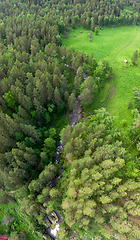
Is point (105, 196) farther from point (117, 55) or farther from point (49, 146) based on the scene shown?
point (117, 55)

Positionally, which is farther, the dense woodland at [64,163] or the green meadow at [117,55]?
the green meadow at [117,55]

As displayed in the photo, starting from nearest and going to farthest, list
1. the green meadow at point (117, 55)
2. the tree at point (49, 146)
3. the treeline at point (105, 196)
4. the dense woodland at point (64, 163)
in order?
the treeline at point (105, 196) < the dense woodland at point (64, 163) < the tree at point (49, 146) < the green meadow at point (117, 55)

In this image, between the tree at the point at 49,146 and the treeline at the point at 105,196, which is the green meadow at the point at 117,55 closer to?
the treeline at the point at 105,196

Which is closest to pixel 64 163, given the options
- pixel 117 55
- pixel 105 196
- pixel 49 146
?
pixel 49 146

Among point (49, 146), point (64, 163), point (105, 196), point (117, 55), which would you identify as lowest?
point (64, 163)

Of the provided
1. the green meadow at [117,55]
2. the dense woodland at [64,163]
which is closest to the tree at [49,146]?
the dense woodland at [64,163]

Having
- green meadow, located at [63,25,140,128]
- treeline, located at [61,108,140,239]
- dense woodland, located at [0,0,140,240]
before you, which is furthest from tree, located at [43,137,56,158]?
green meadow, located at [63,25,140,128]

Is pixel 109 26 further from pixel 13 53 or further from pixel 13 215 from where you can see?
pixel 13 215

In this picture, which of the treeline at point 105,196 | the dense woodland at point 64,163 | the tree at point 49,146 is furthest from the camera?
the tree at point 49,146
